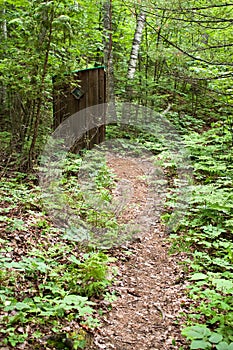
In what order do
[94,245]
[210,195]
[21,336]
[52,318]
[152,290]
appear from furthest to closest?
[210,195] → [94,245] → [152,290] → [52,318] → [21,336]

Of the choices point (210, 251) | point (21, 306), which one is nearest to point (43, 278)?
point (21, 306)

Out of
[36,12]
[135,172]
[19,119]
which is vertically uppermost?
[36,12]

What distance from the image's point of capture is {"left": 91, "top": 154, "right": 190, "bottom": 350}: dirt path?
3531 mm

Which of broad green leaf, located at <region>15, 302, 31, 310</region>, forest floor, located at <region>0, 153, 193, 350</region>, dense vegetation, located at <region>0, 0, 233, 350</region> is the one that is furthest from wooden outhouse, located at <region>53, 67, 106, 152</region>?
broad green leaf, located at <region>15, 302, 31, 310</region>

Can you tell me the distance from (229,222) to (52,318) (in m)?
3.44

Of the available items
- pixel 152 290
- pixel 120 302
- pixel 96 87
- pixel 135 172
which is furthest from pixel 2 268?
pixel 96 87

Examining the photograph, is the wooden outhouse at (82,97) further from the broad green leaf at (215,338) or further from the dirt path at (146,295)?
the broad green leaf at (215,338)

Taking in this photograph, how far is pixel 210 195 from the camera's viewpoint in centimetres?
658

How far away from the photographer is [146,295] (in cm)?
439

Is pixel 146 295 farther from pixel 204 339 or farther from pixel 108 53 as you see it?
pixel 108 53

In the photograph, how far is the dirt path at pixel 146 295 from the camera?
3.53m

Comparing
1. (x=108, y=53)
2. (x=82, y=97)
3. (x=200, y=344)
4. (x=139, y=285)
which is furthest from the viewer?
(x=108, y=53)

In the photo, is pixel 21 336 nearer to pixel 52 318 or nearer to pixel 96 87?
pixel 52 318

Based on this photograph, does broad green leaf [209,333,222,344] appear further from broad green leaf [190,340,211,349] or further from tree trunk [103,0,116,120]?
tree trunk [103,0,116,120]
